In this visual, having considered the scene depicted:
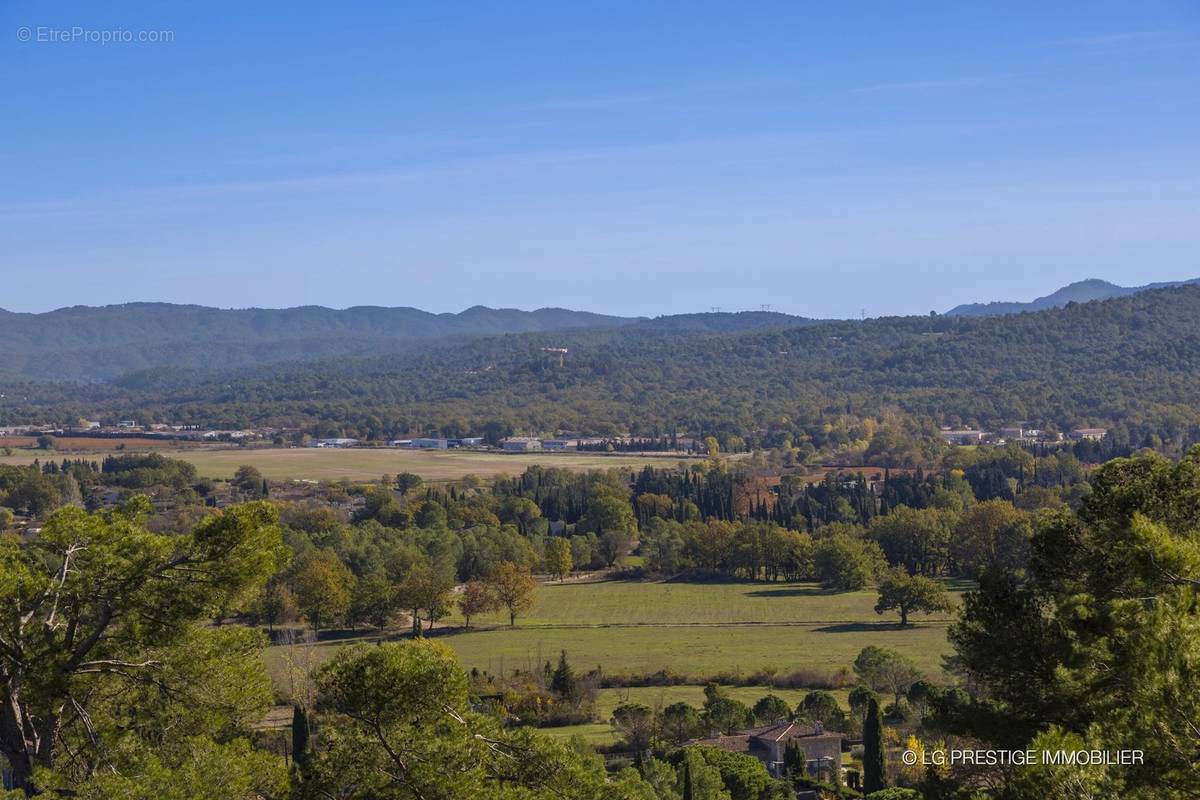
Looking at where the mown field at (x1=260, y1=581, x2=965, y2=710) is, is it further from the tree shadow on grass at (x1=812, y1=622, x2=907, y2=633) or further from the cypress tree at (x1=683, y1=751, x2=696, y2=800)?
the cypress tree at (x1=683, y1=751, x2=696, y2=800)

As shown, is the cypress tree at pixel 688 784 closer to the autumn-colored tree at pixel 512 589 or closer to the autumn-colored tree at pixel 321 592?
the autumn-colored tree at pixel 512 589

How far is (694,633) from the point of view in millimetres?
56656

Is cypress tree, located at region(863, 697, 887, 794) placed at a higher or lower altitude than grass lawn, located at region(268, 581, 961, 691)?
higher

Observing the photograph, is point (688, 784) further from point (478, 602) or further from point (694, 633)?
point (478, 602)

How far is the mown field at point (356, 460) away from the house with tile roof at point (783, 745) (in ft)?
297

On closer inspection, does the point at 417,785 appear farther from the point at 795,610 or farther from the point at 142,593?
the point at 795,610

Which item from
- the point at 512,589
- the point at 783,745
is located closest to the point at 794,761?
the point at 783,745

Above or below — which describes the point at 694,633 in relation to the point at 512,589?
below

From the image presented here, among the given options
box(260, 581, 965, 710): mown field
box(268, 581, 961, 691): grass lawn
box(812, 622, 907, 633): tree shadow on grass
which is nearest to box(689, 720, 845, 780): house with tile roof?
box(260, 581, 965, 710): mown field

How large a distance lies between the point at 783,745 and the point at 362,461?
4713 inches

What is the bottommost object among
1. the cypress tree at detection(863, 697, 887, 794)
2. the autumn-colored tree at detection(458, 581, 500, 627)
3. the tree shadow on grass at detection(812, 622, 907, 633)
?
the tree shadow on grass at detection(812, 622, 907, 633)

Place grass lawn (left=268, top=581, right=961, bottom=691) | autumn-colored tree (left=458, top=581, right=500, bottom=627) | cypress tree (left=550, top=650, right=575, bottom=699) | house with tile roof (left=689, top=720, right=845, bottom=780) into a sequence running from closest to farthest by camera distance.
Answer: house with tile roof (left=689, top=720, right=845, bottom=780) < cypress tree (left=550, top=650, right=575, bottom=699) < grass lawn (left=268, top=581, right=961, bottom=691) < autumn-colored tree (left=458, top=581, right=500, bottom=627)

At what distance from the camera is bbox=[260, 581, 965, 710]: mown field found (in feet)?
161

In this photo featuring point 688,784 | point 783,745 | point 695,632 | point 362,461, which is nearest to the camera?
point 688,784
